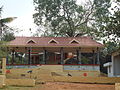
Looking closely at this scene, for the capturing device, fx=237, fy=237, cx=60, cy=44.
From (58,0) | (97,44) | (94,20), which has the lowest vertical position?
(97,44)

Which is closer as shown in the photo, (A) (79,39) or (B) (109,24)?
(B) (109,24)

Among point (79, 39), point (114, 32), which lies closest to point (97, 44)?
point (79, 39)

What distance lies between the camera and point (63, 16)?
120 feet

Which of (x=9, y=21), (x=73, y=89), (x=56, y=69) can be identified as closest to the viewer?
(x=73, y=89)

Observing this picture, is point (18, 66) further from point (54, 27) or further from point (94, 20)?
point (94, 20)

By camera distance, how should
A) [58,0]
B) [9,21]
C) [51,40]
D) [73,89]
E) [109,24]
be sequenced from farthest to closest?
[58,0]
[51,40]
[9,21]
[109,24]
[73,89]

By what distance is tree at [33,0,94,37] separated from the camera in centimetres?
3562

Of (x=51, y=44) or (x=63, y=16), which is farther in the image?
(x=63, y=16)

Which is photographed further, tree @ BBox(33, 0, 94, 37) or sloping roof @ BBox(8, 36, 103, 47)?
tree @ BBox(33, 0, 94, 37)

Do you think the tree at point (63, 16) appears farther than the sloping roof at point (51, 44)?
Yes

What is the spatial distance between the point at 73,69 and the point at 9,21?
890 cm

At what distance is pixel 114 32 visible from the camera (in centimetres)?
1780

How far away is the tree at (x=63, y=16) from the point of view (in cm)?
3562

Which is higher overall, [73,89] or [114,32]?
[114,32]
